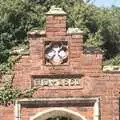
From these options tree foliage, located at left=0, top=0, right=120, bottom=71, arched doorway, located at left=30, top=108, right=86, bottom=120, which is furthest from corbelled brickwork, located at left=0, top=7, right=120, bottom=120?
tree foliage, located at left=0, top=0, right=120, bottom=71

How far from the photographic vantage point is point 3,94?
15.8 m

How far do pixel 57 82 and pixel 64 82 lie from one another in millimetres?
187

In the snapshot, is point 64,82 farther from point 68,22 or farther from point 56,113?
point 68,22

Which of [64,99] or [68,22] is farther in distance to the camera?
[68,22]

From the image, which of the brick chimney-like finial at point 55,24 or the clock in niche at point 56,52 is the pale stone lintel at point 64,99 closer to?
the clock in niche at point 56,52

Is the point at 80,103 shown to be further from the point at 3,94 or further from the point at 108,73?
the point at 3,94

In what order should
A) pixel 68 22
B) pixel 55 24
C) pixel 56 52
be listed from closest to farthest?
pixel 56 52 < pixel 55 24 < pixel 68 22

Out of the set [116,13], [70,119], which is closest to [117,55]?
[116,13]

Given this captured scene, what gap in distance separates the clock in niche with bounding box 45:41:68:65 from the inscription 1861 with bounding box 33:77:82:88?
0.45m

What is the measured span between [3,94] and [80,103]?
2.20 m

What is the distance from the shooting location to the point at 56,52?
16625 millimetres

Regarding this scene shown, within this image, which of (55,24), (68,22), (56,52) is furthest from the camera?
(68,22)

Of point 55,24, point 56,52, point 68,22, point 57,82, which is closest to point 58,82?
point 57,82

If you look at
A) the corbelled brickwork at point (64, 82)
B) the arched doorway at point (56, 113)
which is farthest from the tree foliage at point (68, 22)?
the arched doorway at point (56, 113)
